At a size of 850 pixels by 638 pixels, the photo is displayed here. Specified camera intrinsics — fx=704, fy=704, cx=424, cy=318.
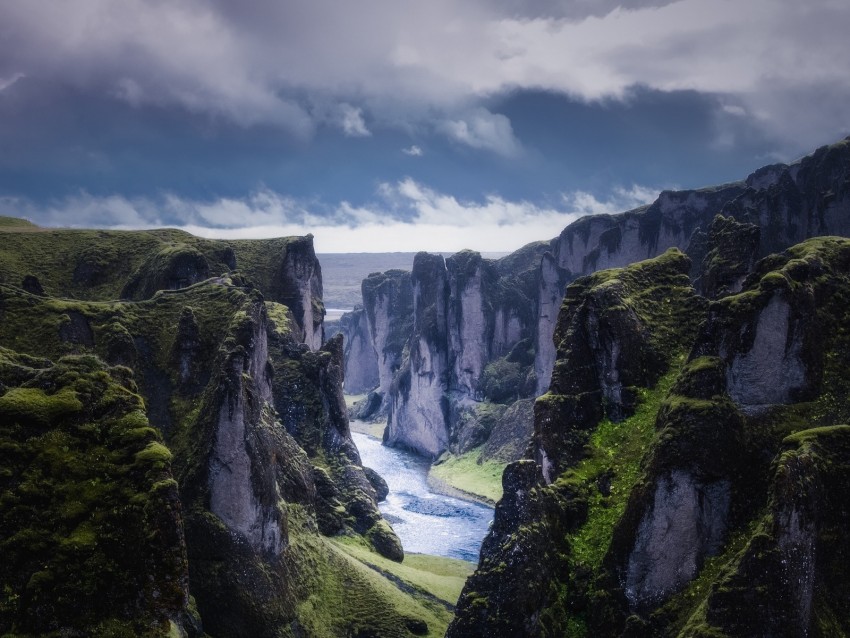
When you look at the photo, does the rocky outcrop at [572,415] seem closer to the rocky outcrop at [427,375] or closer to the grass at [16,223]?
the grass at [16,223]

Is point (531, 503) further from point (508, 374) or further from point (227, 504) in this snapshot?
point (508, 374)

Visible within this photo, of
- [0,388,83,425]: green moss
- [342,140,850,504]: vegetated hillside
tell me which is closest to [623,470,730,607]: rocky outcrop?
Answer: [0,388,83,425]: green moss

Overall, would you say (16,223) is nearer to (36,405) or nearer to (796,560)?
(36,405)

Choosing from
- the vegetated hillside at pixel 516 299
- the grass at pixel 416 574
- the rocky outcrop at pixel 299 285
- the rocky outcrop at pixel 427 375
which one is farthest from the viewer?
the rocky outcrop at pixel 427 375

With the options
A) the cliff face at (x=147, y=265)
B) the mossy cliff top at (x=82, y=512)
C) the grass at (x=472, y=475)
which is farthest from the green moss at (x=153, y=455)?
the grass at (x=472, y=475)

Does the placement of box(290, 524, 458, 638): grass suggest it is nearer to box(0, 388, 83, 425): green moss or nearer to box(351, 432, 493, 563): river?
→ box(0, 388, 83, 425): green moss

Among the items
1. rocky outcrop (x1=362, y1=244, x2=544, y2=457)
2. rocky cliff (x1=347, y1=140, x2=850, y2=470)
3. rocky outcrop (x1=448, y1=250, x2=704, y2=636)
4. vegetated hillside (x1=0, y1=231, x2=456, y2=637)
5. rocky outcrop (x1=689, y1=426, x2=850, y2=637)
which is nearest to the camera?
rocky outcrop (x1=689, y1=426, x2=850, y2=637)

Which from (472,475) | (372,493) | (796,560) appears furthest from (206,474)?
(472,475)
